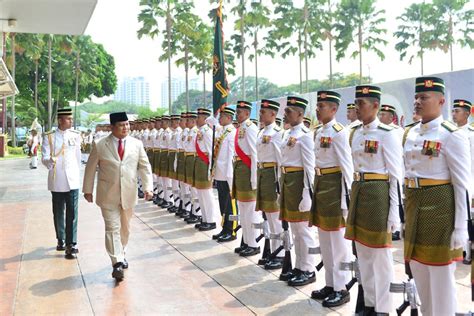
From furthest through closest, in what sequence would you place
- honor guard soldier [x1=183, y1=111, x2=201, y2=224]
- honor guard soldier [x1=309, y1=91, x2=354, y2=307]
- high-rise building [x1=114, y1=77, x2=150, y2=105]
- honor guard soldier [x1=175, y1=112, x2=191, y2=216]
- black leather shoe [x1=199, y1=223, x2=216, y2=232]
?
high-rise building [x1=114, y1=77, x2=150, y2=105], honor guard soldier [x1=175, y1=112, x2=191, y2=216], honor guard soldier [x1=183, y1=111, x2=201, y2=224], black leather shoe [x1=199, y1=223, x2=216, y2=232], honor guard soldier [x1=309, y1=91, x2=354, y2=307]

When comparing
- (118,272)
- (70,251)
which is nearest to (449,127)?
(118,272)

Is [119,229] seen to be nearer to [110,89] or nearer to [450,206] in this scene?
[450,206]

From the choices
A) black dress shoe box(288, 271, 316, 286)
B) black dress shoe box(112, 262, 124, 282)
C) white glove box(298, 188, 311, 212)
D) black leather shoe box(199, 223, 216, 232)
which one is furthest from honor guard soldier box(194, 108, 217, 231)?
white glove box(298, 188, 311, 212)

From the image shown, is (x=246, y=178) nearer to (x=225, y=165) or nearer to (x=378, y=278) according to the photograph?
(x=225, y=165)

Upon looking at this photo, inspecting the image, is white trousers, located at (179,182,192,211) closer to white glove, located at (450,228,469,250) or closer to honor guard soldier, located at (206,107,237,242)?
honor guard soldier, located at (206,107,237,242)

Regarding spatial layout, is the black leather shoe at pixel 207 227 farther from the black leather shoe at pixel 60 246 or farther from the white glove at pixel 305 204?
the white glove at pixel 305 204

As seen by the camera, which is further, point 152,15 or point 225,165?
point 152,15

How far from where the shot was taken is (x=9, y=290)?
17.5 ft

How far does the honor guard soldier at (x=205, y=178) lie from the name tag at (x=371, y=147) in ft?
14.8

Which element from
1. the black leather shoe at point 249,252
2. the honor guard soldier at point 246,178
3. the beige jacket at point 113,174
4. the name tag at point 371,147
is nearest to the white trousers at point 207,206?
the honor guard soldier at point 246,178

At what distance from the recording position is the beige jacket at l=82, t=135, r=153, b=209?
5715 millimetres

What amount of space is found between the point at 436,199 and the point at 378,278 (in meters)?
0.94

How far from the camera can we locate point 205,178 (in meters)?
8.65

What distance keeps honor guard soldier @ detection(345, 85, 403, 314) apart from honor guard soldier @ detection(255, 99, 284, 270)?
5.67ft
